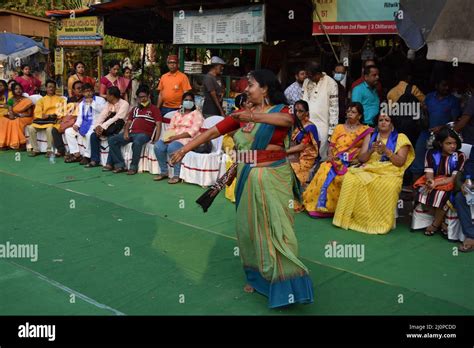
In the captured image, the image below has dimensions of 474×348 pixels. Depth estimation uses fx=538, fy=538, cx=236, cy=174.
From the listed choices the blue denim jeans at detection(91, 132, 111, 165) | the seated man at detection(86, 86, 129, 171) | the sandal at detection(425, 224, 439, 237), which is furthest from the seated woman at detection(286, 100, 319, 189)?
the blue denim jeans at detection(91, 132, 111, 165)

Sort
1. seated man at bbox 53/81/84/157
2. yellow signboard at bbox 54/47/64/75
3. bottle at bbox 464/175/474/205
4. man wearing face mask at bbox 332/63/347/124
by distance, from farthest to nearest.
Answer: yellow signboard at bbox 54/47/64/75 → seated man at bbox 53/81/84/157 → man wearing face mask at bbox 332/63/347/124 → bottle at bbox 464/175/474/205

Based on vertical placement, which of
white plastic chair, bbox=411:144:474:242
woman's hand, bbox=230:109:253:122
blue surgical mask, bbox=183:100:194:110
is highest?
woman's hand, bbox=230:109:253:122

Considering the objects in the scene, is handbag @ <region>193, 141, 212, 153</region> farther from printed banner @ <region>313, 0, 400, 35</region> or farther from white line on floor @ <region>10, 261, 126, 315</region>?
white line on floor @ <region>10, 261, 126, 315</region>

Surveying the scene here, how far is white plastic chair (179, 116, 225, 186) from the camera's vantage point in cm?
726

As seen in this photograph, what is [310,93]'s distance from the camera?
23.0ft

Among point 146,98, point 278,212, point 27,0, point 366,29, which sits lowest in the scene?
point 278,212

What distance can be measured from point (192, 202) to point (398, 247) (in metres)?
2.59

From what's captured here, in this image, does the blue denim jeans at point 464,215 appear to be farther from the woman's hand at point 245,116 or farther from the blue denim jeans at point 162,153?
the blue denim jeans at point 162,153

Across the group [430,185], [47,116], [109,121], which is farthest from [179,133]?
[430,185]

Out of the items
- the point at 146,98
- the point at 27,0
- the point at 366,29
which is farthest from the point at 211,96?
the point at 27,0

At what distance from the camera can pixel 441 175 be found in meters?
5.33

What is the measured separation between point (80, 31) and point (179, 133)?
4.91 meters

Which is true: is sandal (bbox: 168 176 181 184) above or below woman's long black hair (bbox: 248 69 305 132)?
below
